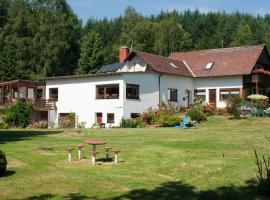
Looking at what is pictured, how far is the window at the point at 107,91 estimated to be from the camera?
40.2m

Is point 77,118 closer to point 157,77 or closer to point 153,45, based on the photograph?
point 157,77

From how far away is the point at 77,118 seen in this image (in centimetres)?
4241

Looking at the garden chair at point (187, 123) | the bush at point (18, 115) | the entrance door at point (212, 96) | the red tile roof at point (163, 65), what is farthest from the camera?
the entrance door at point (212, 96)

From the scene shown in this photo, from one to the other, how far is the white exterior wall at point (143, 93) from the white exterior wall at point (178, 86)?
0.95 metres

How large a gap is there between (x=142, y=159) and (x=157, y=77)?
26560 millimetres

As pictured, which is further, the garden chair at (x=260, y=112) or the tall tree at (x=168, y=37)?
the tall tree at (x=168, y=37)

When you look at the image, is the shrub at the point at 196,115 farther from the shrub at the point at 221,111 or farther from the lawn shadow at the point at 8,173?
the lawn shadow at the point at 8,173

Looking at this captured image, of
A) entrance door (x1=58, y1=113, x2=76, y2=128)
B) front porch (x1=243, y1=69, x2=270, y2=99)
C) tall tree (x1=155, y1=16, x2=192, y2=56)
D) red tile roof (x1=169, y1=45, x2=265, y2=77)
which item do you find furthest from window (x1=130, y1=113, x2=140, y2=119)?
tall tree (x1=155, y1=16, x2=192, y2=56)

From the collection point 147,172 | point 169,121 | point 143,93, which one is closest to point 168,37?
point 143,93

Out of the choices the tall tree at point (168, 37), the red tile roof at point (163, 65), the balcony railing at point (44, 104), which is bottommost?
the balcony railing at point (44, 104)

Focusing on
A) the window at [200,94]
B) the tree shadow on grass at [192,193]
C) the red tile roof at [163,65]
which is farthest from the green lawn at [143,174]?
the window at [200,94]

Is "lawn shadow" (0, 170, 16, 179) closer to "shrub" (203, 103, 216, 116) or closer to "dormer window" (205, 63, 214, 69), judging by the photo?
"shrub" (203, 103, 216, 116)

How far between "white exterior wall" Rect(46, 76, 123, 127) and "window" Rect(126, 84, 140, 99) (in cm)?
95

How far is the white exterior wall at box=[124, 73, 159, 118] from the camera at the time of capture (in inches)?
1555
